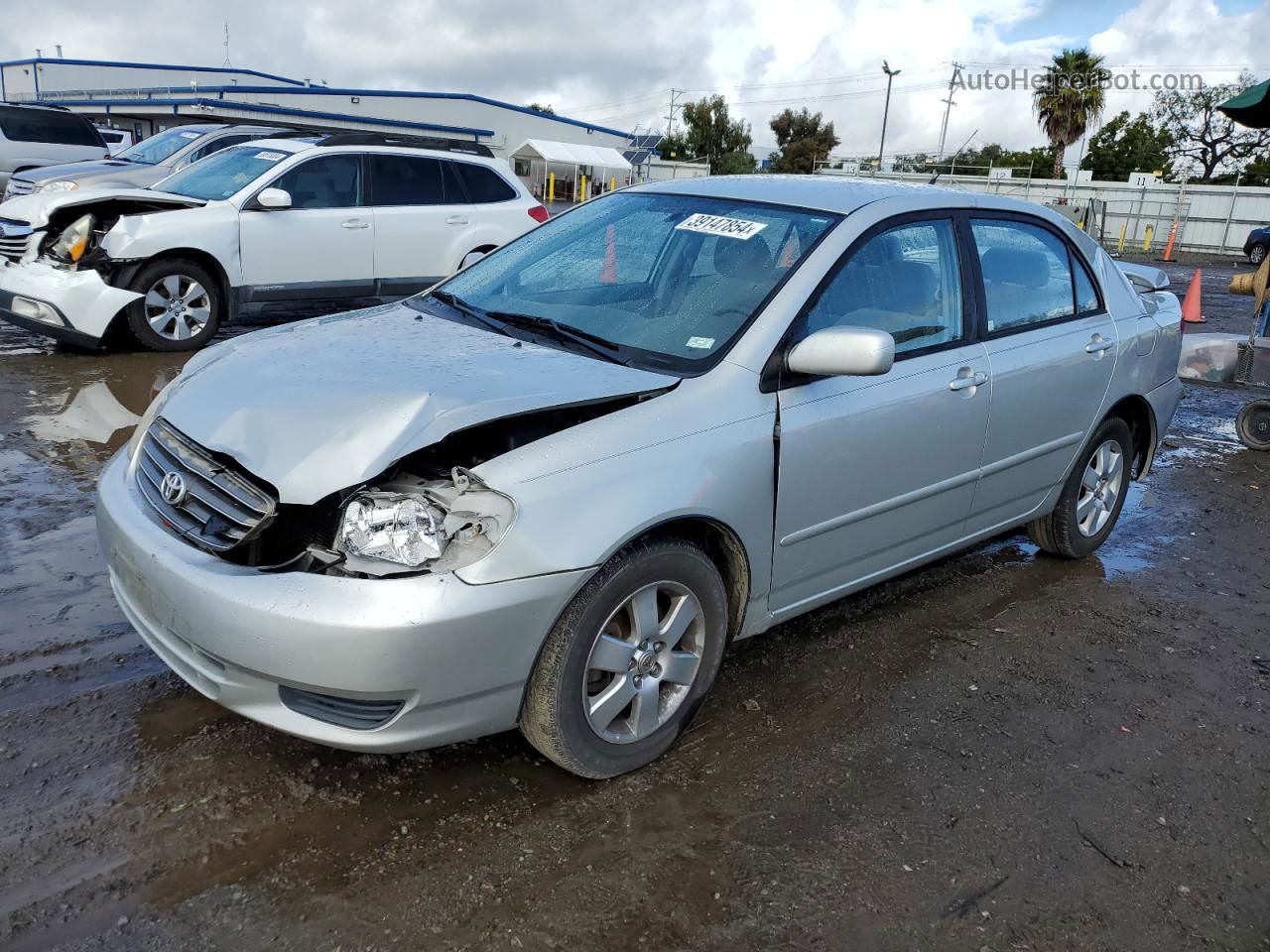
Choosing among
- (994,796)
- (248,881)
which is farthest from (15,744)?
(994,796)

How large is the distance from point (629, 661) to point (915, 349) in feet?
5.27

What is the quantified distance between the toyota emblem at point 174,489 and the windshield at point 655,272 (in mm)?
1261

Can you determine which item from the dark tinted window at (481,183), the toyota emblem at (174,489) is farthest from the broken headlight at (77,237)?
the toyota emblem at (174,489)

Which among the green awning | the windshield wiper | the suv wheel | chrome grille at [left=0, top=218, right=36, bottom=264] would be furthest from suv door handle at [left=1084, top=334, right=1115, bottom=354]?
chrome grille at [left=0, top=218, right=36, bottom=264]

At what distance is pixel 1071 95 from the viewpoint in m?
42.9

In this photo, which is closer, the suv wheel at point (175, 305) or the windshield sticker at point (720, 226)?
the windshield sticker at point (720, 226)

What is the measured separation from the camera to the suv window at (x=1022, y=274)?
3.99 meters

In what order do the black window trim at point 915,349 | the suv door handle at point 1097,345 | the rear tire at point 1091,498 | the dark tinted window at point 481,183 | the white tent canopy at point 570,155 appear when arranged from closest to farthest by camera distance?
the black window trim at point 915,349
the suv door handle at point 1097,345
the rear tire at point 1091,498
the dark tinted window at point 481,183
the white tent canopy at point 570,155

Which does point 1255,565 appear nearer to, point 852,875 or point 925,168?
point 852,875

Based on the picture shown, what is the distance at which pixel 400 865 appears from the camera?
2.49 m

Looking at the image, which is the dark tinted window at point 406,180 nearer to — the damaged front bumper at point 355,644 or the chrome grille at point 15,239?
the chrome grille at point 15,239

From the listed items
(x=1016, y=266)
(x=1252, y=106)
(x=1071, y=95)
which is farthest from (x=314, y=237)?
(x=1071, y=95)

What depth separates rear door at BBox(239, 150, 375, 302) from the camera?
812cm

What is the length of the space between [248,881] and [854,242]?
2.62m
